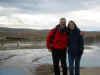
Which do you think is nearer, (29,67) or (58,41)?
(58,41)

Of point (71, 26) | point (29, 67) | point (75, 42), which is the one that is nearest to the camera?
point (71, 26)

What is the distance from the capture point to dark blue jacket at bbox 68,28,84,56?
5.99 m

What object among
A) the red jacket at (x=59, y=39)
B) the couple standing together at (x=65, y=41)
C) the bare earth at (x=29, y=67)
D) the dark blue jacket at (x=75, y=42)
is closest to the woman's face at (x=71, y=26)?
the couple standing together at (x=65, y=41)

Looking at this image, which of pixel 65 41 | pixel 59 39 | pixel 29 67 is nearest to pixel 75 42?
pixel 65 41

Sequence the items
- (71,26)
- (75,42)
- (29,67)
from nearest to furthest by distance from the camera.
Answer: (71,26), (75,42), (29,67)

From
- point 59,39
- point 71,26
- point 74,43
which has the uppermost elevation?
point 71,26

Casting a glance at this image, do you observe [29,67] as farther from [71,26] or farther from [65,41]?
[71,26]

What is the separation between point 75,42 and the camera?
238 inches

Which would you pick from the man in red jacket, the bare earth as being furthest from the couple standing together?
the bare earth

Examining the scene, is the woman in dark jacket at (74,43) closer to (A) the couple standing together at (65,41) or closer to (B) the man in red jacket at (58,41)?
(A) the couple standing together at (65,41)

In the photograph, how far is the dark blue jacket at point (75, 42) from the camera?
5992mm

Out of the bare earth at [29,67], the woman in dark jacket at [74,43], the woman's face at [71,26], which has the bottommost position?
the bare earth at [29,67]

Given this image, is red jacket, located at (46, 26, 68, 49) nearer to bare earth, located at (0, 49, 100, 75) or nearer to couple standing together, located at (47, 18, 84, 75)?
couple standing together, located at (47, 18, 84, 75)

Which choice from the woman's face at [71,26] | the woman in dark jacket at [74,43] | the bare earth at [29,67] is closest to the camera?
the woman's face at [71,26]
